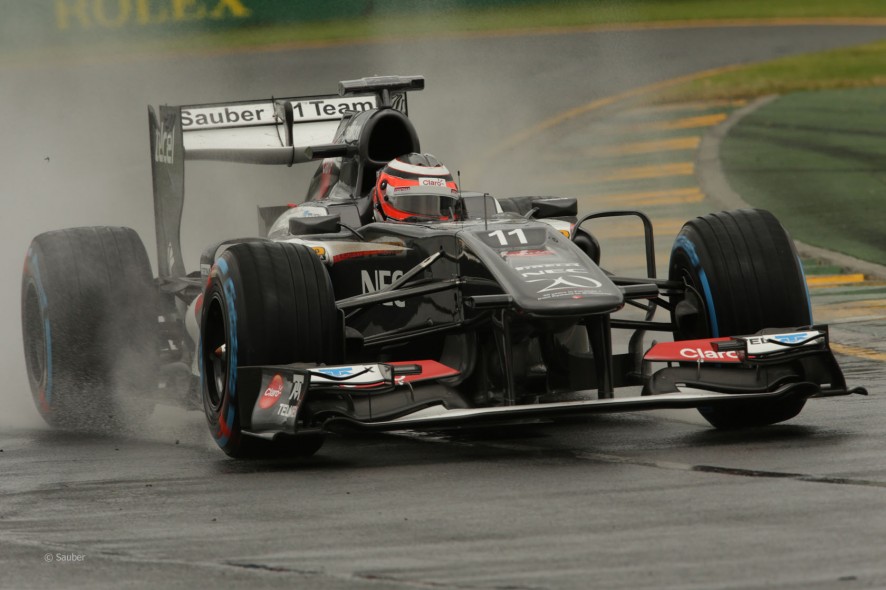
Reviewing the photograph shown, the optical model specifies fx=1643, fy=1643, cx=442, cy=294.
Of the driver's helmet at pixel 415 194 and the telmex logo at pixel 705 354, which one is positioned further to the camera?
the driver's helmet at pixel 415 194

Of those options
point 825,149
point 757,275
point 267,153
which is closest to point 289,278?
point 757,275

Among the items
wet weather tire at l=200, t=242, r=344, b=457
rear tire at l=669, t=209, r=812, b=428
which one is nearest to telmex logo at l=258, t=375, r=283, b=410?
wet weather tire at l=200, t=242, r=344, b=457

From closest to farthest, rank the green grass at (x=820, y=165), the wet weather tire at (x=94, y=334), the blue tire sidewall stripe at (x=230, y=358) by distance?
the blue tire sidewall stripe at (x=230, y=358)
the wet weather tire at (x=94, y=334)
the green grass at (x=820, y=165)

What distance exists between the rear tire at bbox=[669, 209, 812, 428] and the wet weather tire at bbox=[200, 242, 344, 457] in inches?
81.7

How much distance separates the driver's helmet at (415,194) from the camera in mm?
10273

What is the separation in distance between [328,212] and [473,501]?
3959 mm

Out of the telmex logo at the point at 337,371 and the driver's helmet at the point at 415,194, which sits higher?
the driver's helmet at the point at 415,194

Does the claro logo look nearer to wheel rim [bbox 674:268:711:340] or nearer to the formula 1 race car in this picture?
the formula 1 race car

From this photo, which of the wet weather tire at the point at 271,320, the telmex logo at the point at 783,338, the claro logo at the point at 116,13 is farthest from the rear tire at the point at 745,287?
the claro logo at the point at 116,13

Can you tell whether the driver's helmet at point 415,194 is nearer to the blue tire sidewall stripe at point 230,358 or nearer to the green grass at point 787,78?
the blue tire sidewall stripe at point 230,358

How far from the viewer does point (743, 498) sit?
→ 700 cm

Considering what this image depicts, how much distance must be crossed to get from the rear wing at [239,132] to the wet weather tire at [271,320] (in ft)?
8.85
